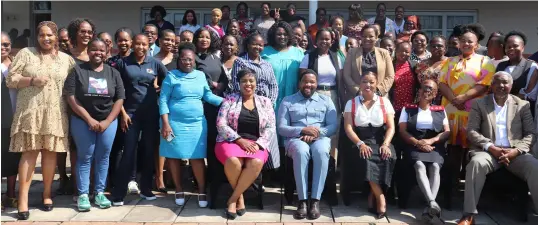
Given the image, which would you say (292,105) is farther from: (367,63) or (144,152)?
(144,152)

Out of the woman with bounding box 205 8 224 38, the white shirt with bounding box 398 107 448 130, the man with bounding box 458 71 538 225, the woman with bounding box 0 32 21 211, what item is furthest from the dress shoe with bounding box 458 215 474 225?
the woman with bounding box 205 8 224 38

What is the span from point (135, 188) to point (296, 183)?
1.81 metres

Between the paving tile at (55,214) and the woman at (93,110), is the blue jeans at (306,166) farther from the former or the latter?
the paving tile at (55,214)

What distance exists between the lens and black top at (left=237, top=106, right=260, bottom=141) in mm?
5230

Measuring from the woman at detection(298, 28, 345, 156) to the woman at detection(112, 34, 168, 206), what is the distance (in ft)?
5.28

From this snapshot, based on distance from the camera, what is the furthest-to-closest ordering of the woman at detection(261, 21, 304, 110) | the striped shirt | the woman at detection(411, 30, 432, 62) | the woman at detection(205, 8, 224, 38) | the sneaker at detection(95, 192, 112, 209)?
1. the woman at detection(205, 8, 224, 38)
2. the woman at detection(411, 30, 432, 62)
3. the woman at detection(261, 21, 304, 110)
4. the striped shirt
5. the sneaker at detection(95, 192, 112, 209)

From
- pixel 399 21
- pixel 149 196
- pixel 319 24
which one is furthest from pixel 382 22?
pixel 149 196

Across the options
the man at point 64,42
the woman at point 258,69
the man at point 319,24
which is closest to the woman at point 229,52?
the woman at point 258,69

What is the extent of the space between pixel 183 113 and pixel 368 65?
6.83 ft

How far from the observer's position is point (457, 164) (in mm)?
5539

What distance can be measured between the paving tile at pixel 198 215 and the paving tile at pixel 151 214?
3.0 inches

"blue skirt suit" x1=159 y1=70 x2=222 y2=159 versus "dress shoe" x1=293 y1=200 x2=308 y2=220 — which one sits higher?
"blue skirt suit" x1=159 y1=70 x2=222 y2=159

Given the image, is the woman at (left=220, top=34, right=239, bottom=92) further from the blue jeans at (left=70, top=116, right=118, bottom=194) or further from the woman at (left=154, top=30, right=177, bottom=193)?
the blue jeans at (left=70, top=116, right=118, bottom=194)

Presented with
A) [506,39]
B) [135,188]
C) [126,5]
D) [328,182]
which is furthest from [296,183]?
[126,5]
